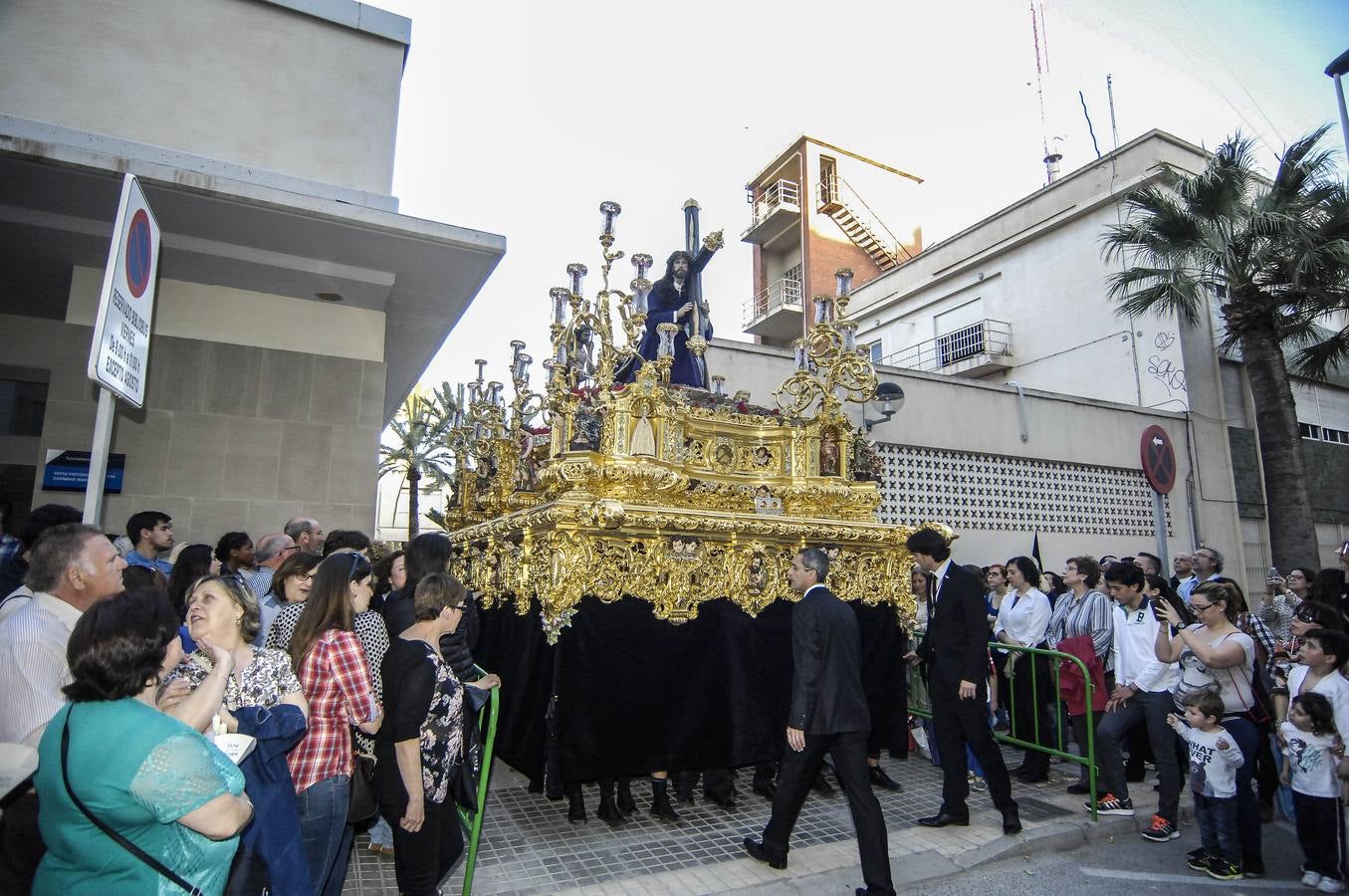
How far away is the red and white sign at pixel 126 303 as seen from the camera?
347cm

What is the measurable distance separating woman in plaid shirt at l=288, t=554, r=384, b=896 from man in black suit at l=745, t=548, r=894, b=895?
95.6 inches

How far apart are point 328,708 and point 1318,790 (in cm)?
558

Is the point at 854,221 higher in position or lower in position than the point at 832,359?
higher

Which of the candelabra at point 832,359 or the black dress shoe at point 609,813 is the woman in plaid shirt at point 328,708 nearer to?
the black dress shoe at point 609,813

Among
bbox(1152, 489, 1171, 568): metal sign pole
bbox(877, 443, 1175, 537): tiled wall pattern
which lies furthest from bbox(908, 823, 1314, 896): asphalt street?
bbox(1152, 489, 1171, 568): metal sign pole

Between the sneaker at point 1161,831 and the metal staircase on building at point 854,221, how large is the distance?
21745mm

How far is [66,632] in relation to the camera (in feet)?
9.08

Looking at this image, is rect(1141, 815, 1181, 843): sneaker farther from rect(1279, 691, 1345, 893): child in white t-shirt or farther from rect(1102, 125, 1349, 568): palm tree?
rect(1102, 125, 1349, 568): palm tree

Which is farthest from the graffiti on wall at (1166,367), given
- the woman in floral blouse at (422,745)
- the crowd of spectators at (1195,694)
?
the woman in floral blouse at (422,745)

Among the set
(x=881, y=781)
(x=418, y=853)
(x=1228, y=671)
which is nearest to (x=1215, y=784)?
(x=1228, y=671)

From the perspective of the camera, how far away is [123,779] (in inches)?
78.3

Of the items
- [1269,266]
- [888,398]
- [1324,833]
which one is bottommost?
[1324,833]

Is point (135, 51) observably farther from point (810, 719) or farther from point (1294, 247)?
point (1294, 247)

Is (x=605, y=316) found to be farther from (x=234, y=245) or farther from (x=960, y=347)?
(x=960, y=347)
